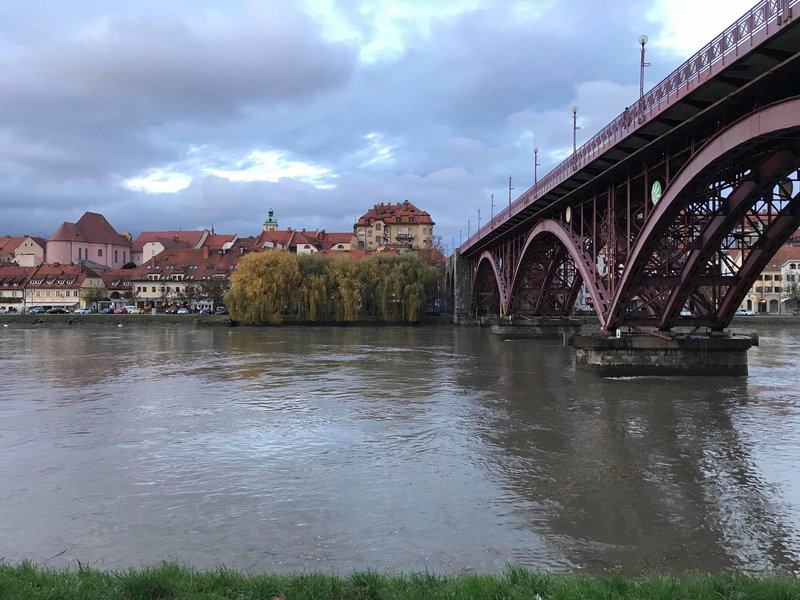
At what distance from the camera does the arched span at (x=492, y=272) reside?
57.5 metres

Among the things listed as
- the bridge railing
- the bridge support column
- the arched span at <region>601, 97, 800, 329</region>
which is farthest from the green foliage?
the arched span at <region>601, 97, 800, 329</region>

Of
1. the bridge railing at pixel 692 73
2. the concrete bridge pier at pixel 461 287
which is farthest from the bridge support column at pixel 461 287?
the bridge railing at pixel 692 73

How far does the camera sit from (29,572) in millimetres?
5867

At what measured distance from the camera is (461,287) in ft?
264

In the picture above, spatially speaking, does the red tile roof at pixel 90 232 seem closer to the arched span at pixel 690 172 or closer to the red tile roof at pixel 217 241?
the red tile roof at pixel 217 241

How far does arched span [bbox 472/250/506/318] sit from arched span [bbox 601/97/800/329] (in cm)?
2865

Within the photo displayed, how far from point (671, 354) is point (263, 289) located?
5246cm

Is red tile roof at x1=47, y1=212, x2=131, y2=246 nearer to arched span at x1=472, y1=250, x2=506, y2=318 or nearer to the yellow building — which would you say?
the yellow building

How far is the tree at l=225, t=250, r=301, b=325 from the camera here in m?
71.9

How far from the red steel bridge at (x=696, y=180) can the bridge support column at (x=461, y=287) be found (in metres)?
41.3

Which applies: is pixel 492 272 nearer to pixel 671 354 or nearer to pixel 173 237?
pixel 671 354

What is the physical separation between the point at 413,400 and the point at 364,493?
1048 cm

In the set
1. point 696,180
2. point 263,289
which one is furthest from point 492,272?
point 696,180

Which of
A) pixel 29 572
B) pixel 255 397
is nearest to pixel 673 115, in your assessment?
pixel 255 397
